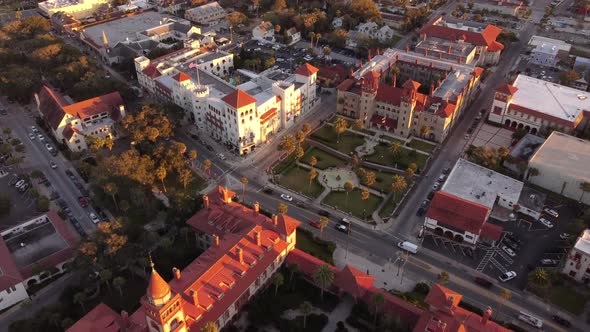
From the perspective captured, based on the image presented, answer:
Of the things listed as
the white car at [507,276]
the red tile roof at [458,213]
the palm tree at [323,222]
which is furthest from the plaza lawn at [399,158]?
the white car at [507,276]

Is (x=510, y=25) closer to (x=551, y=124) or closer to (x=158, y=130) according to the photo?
(x=551, y=124)

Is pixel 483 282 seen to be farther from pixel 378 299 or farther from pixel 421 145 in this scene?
pixel 421 145

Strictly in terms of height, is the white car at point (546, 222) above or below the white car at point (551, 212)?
below

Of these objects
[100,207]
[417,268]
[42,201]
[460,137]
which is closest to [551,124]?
[460,137]

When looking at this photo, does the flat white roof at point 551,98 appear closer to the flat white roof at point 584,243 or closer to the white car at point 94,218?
the flat white roof at point 584,243

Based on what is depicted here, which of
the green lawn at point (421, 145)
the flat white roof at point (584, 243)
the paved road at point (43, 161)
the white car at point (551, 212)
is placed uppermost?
the flat white roof at point (584, 243)

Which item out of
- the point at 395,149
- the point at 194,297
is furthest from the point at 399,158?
the point at 194,297

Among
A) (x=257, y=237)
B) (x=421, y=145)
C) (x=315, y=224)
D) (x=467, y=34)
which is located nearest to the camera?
(x=257, y=237)
